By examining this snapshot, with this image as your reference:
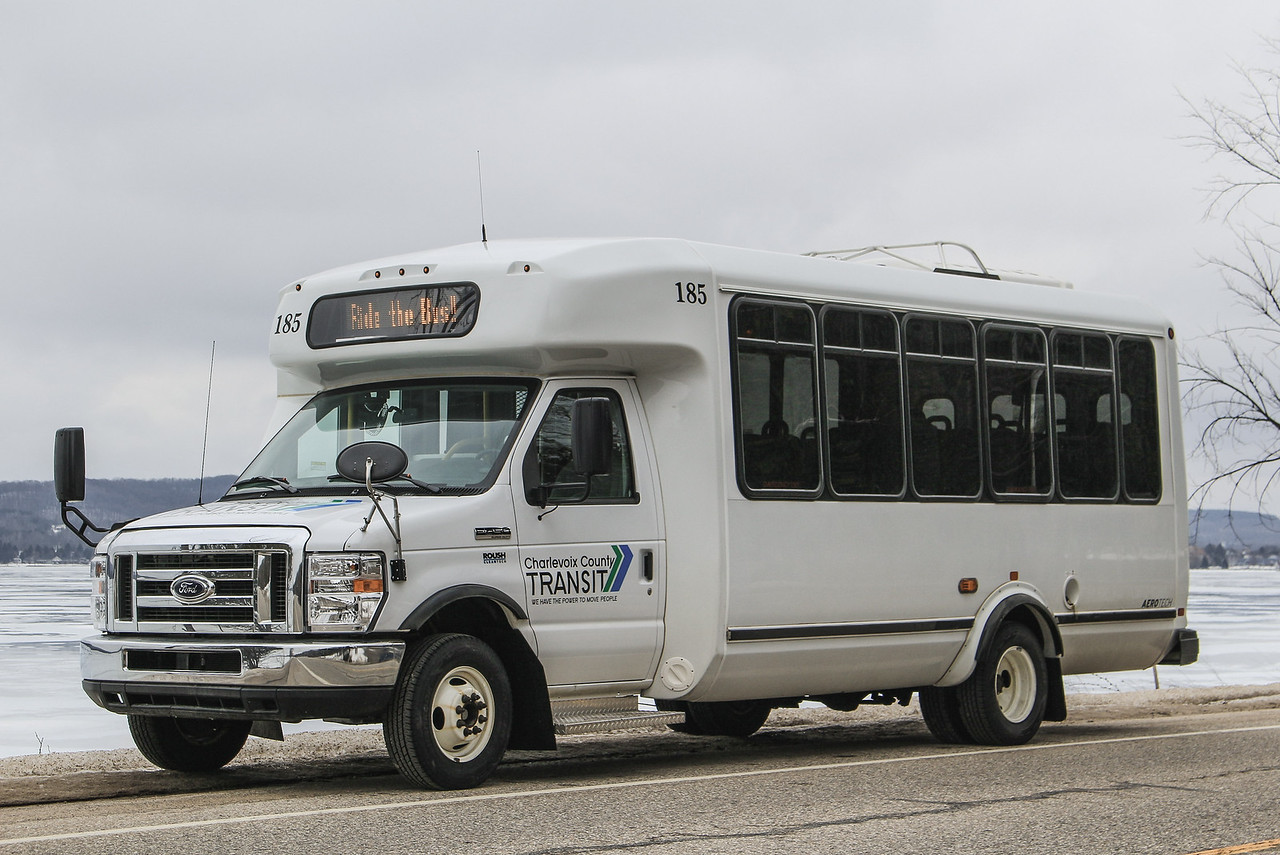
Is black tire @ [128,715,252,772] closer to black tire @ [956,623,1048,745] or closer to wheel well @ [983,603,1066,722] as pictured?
black tire @ [956,623,1048,745]

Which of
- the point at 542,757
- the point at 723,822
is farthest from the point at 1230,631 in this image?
the point at 723,822

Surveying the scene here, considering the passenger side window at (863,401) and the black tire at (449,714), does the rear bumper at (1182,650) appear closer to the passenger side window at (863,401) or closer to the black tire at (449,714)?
the passenger side window at (863,401)

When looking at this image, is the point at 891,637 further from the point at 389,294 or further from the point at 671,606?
the point at 389,294

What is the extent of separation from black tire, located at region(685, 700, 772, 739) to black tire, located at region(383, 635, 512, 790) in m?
3.87

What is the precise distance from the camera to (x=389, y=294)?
10.6m

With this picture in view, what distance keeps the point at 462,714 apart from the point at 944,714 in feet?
15.4

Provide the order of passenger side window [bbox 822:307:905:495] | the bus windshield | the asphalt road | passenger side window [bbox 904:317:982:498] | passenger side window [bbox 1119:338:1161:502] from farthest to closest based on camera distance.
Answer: passenger side window [bbox 1119:338:1161:502] < passenger side window [bbox 904:317:982:498] < passenger side window [bbox 822:307:905:495] < the bus windshield < the asphalt road

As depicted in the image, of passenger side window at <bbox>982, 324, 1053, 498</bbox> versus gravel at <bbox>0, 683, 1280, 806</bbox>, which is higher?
passenger side window at <bbox>982, 324, 1053, 498</bbox>

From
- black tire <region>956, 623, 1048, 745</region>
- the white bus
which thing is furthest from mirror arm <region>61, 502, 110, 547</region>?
black tire <region>956, 623, 1048, 745</region>

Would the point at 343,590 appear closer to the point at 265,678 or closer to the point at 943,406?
the point at 265,678

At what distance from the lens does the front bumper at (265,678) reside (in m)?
9.07

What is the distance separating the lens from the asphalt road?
7711mm

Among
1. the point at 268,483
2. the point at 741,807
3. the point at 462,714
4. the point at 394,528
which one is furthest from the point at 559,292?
the point at 741,807

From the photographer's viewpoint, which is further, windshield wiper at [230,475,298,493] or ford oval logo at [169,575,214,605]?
windshield wiper at [230,475,298,493]
